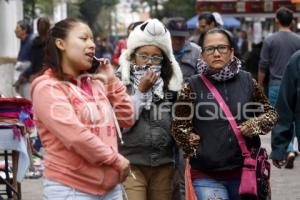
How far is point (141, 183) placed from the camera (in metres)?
6.01

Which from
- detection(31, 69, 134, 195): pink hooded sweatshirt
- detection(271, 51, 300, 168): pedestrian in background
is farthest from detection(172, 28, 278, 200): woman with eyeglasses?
detection(31, 69, 134, 195): pink hooded sweatshirt

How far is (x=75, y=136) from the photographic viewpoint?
4469 millimetres

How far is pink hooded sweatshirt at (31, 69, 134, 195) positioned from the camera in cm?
450

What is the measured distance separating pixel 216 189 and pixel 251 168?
0.95ft

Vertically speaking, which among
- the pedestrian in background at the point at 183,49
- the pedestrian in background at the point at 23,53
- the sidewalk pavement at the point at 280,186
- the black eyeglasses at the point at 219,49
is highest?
the black eyeglasses at the point at 219,49

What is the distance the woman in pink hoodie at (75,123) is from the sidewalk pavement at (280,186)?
4.71m

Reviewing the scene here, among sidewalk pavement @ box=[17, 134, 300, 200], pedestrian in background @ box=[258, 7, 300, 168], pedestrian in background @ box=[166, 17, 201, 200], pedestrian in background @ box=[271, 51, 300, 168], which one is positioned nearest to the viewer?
pedestrian in background @ box=[271, 51, 300, 168]

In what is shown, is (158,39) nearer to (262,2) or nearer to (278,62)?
(278,62)

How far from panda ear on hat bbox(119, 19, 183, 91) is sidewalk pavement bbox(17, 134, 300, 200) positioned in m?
3.23

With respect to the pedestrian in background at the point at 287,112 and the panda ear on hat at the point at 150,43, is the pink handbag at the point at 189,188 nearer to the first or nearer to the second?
the pedestrian in background at the point at 287,112

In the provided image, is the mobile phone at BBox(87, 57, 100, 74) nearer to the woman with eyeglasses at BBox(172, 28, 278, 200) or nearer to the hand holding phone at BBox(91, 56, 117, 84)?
the hand holding phone at BBox(91, 56, 117, 84)

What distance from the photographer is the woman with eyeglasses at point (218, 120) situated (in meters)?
5.53

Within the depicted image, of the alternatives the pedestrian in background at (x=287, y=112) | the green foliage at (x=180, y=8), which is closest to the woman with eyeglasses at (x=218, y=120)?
the pedestrian in background at (x=287, y=112)

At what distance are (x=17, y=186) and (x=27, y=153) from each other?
1.45 ft
